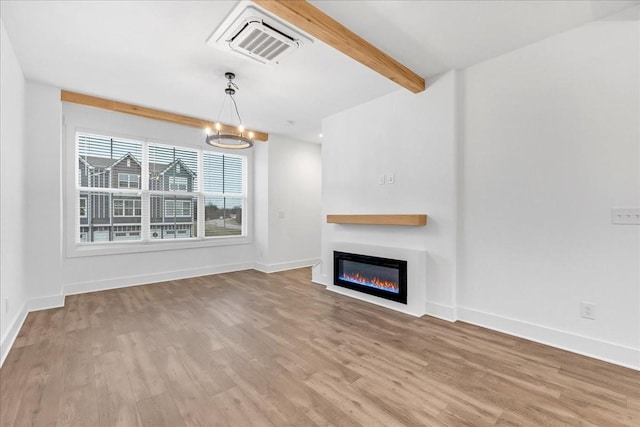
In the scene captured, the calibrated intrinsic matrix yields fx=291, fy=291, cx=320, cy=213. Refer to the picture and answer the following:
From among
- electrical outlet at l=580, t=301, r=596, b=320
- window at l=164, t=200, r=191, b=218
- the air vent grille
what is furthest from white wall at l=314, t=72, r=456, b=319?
window at l=164, t=200, r=191, b=218

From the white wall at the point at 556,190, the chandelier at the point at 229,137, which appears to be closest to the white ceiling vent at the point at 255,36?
the chandelier at the point at 229,137

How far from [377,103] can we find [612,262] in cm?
291

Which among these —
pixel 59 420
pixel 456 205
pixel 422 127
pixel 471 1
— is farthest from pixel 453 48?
pixel 59 420

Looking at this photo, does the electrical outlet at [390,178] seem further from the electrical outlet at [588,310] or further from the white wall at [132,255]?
the white wall at [132,255]

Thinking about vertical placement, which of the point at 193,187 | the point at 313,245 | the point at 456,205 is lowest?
the point at 313,245

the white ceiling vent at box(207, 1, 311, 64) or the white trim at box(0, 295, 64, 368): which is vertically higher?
the white ceiling vent at box(207, 1, 311, 64)

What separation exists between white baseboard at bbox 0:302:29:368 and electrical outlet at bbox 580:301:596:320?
462cm

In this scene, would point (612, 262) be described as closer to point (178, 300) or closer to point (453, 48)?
point (453, 48)

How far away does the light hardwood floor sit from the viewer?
169 centimetres

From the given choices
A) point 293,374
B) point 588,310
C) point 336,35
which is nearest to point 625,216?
point 588,310

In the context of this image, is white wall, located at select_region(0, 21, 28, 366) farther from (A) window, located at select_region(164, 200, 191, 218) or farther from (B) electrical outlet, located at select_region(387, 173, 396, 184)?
(B) electrical outlet, located at select_region(387, 173, 396, 184)

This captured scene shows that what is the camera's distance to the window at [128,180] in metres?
4.59

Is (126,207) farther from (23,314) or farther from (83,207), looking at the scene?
(23,314)

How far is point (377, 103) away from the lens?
392 centimetres
